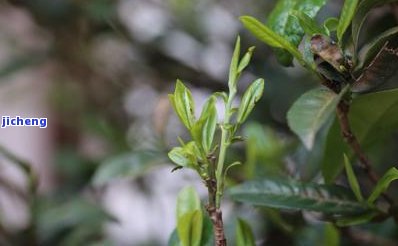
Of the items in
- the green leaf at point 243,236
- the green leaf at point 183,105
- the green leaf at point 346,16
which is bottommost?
the green leaf at point 243,236

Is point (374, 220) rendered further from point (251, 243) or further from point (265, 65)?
point (265, 65)

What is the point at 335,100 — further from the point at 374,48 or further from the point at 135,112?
the point at 135,112

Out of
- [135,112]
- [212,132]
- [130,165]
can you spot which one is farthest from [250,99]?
[135,112]

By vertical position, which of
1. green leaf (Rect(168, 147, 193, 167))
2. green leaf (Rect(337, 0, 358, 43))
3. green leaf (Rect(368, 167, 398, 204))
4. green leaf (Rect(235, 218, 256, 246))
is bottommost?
green leaf (Rect(235, 218, 256, 246))

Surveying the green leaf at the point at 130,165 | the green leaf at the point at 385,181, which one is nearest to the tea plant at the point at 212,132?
the green leaf at the point at 385,181

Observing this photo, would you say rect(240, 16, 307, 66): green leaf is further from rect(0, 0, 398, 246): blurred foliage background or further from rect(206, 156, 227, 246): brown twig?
rect(0, 0, 398, 246): blurred foliage background

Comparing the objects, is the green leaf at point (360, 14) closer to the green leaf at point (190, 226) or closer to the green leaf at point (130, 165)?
the green leaf at point (190, 226)

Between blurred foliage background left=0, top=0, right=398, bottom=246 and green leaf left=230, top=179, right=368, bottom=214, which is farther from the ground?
blurred foliage background left=0, top=0, right=398, bottom=246

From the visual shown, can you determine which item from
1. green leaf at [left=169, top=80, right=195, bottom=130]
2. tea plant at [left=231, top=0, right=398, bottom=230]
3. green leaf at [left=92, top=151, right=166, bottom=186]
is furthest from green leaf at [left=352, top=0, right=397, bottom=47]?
green leaf at [left=92, top=151, right=166, bottom=186]
